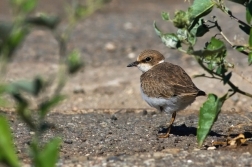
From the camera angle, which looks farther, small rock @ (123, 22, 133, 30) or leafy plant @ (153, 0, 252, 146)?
small rock @ (123, 22, 133, 30)

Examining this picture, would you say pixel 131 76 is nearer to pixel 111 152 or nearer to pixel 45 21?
pixel 111 152

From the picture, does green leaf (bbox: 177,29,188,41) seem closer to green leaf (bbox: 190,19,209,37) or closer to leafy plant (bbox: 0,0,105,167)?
green leaf (bbox: 190,19,209,37)

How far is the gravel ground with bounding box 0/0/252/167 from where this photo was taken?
611 cm

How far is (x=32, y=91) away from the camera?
11.9 feet

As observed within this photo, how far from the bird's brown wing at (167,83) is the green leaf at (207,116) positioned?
1307 mm

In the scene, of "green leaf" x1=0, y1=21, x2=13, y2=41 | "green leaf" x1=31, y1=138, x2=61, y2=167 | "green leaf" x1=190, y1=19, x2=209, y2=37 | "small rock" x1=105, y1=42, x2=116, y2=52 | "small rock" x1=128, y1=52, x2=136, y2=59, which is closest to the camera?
"green leaf" x1=0, y1=21, x2=13, y2=41

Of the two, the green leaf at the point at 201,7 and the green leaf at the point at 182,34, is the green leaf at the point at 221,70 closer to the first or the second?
the green leaf at the point at 182,34

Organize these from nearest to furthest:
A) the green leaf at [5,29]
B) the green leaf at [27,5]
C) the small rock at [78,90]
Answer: the green leaf at [5,29] < the green leaf at [27,5] < the small rock at [78,90]

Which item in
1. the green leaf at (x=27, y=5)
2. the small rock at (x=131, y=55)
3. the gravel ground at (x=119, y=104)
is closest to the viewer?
the green leaf at (x=27, y=5)

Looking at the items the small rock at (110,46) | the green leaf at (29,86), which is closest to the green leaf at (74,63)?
the green leaf at (29,86)

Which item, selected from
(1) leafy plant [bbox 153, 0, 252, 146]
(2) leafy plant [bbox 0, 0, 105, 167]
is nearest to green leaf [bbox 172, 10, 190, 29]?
→ (1) leafy plant [bbox 153, 0, 252, 146]

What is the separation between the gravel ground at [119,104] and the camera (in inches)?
241

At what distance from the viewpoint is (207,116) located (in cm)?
587

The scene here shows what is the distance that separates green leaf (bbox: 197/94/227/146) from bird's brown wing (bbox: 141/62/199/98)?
131cm
